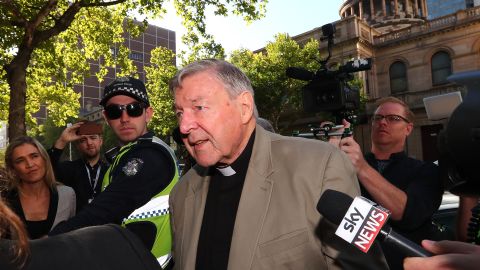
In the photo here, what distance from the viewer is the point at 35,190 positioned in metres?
3.58

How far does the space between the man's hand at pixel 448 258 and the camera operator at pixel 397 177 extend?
1271 millimetres

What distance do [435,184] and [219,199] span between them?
1.63 metres

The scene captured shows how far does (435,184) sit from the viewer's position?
9.11 feet

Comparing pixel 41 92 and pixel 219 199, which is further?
A: pixel 41 92

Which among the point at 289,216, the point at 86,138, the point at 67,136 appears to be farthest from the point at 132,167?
the point at 86,138

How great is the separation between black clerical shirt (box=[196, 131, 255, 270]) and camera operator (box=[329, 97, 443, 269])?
0.85m

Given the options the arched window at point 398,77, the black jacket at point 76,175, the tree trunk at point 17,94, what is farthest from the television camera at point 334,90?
the arched window at point 398,77

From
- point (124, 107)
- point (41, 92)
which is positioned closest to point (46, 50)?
point (41, 92)

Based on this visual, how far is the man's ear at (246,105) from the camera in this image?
207 cm

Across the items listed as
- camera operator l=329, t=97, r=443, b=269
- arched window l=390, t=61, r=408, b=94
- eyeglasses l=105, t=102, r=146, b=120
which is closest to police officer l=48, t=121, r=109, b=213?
eyeglasses l=105, t=102, r=146, b=120

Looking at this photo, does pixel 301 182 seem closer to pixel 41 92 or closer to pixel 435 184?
pixel 435 184

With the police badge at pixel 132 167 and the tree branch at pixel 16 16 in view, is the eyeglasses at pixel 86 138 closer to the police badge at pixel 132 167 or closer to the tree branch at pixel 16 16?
the police badge at pixel 132 167

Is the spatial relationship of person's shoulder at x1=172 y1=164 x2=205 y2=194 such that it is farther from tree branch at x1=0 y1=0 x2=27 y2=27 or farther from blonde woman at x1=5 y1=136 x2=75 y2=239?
tree branch at x1=0 y1=0 x2=27 y2=27

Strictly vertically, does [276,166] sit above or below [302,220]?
above
